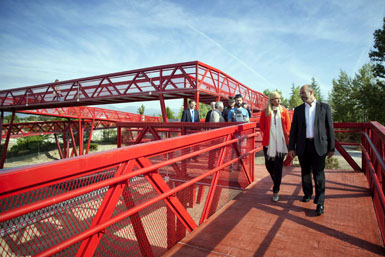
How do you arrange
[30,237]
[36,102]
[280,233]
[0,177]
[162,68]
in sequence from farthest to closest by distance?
[36,102], [162,68], [280,233], [30,237], [0,177]

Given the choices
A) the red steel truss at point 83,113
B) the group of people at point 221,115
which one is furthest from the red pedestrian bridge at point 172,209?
the red steel truss at point 83,113

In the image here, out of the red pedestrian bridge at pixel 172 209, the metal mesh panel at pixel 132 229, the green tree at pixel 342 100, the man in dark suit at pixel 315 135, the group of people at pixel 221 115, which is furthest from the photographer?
the green tree at pixel 342 100

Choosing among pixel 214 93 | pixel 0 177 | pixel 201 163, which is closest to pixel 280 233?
pixel 201 163

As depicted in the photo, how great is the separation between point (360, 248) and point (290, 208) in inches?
41.2

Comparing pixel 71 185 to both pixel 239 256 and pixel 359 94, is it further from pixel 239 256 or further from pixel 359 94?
pixel 359 94

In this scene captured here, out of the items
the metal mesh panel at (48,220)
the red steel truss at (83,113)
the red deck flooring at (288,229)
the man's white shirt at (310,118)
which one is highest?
the red steel truss at (83,113)

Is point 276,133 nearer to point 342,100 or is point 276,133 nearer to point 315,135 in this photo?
point 315,135

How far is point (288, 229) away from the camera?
268cm

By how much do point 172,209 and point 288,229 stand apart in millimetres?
1446

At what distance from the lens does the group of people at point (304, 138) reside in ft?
9.90

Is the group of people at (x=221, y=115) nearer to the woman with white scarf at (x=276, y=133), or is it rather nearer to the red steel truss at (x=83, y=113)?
the woman with white scarf at (x=276, y=133)

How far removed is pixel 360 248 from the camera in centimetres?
227

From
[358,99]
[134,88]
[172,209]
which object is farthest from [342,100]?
[172,209]

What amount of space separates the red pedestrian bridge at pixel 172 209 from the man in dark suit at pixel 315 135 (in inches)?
18.3
